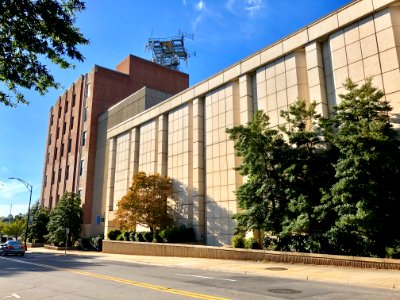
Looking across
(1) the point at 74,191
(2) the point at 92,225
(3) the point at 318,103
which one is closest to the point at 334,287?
(3) the point at 318,103

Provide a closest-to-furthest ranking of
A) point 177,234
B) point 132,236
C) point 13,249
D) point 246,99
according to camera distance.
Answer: point 246,99 < point 177,234 < point 13,249 < point 132,236

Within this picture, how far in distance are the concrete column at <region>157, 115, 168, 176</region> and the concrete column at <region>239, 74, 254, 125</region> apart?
35.0ft

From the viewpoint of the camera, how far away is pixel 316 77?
22016mm

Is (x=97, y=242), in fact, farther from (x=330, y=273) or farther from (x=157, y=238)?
(x=330, y=273)

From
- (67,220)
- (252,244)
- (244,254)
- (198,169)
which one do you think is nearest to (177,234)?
(198,169)

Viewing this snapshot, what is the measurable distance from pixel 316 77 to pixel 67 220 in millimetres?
35834

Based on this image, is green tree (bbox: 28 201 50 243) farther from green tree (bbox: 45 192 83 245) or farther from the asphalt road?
the asphalt road

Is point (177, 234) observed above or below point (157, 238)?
above

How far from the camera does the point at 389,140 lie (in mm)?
15344

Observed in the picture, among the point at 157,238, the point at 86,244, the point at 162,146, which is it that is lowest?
the point at 86,244

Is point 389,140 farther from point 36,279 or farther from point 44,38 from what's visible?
point 36,279

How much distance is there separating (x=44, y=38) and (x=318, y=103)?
16809mm

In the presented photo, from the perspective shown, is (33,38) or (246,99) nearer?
(33,38)

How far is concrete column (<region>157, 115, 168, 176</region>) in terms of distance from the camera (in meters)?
34.6
